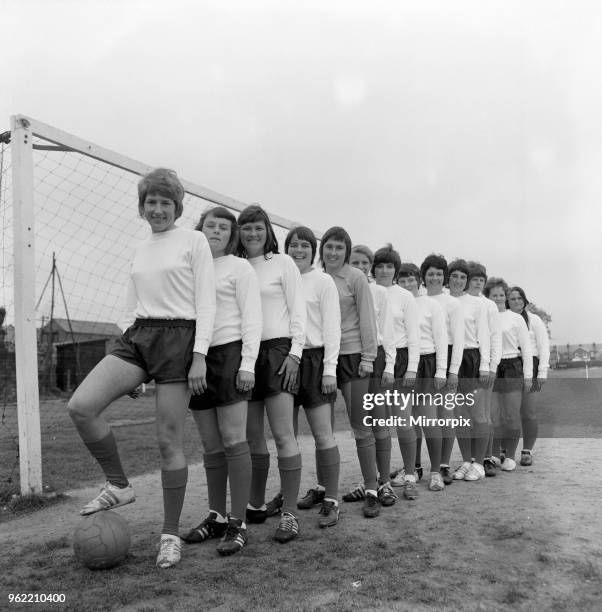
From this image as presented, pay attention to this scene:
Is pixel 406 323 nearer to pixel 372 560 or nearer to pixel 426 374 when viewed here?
pixel 426 374

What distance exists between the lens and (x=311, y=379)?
3.93 meters

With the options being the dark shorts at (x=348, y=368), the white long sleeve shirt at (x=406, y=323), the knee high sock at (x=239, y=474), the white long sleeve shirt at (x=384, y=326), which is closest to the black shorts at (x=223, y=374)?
the knee high sock at (x=239, y=474)

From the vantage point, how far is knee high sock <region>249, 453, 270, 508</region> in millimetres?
3957

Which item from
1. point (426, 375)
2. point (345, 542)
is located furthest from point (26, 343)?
point (426, 375)

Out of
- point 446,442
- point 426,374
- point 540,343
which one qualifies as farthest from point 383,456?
point 540,343

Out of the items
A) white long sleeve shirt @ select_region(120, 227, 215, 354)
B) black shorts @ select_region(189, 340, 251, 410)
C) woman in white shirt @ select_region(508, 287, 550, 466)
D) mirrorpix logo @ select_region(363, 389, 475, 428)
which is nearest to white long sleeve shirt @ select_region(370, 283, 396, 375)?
mirrorpix logo @ select_region(363, 389, 475, 428)

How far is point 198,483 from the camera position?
17.6 ft

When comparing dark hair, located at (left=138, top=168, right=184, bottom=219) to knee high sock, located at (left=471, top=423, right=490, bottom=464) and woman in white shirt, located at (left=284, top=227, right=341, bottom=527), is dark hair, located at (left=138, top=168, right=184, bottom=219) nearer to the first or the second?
woman in white shirt, located at (left=284, top=227, right=341, bottom=527)

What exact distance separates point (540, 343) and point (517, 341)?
1.23ft

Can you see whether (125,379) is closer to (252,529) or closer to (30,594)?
(30,594)

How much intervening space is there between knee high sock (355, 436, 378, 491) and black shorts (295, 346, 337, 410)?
546 millimetres

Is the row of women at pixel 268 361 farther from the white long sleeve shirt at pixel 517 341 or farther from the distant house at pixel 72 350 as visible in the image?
the distant house at pixel 72 350

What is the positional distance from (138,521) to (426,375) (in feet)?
8.77

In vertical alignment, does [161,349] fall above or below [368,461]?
above
